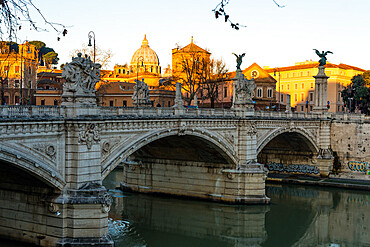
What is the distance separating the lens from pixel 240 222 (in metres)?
28.7

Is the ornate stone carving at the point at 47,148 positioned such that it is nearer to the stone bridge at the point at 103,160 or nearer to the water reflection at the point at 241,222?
the stone bridge at the point at 103,160

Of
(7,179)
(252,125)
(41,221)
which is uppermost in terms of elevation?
(252,125)

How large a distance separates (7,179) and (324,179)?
28523 mm

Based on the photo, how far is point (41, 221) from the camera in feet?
65.9

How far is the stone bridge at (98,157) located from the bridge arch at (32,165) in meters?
0.04

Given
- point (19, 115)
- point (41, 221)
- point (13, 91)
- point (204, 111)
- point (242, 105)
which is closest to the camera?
point (19, 115)

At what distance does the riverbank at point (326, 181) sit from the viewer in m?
38.8

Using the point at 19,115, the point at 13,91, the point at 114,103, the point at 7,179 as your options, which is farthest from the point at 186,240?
the point at 114,103

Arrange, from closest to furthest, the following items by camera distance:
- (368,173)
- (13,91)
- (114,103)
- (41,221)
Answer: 1. (41,221)
2. (368,173)
3. (13,91)
4. (114,103)

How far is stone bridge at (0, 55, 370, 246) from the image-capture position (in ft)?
58.9

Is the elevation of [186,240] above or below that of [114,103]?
below

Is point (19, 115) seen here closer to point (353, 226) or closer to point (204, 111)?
point (204, 111)

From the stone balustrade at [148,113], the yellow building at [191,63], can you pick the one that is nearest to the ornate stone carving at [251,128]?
the stone balustrade at [148,113]

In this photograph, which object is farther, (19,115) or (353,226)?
(353,226)
